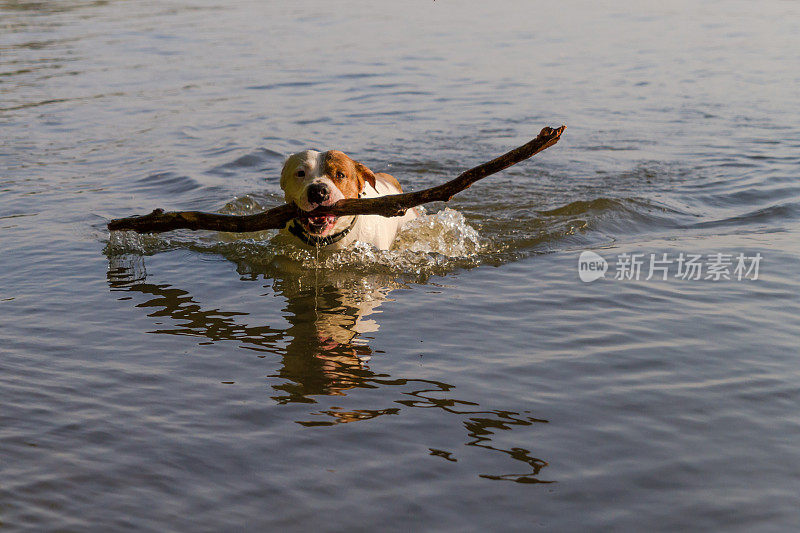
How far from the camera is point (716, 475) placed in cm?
388

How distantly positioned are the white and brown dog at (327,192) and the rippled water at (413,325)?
27cm

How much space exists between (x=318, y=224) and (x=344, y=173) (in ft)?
1.51

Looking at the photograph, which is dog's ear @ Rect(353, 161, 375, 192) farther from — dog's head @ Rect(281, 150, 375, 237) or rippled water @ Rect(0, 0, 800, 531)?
rippled water @ Rect(0, 0, 800, 531)

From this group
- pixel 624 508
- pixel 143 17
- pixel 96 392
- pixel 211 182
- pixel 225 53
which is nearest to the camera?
pixel 624 508

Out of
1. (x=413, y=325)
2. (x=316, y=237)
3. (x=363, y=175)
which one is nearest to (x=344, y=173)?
(x=363, y=175)

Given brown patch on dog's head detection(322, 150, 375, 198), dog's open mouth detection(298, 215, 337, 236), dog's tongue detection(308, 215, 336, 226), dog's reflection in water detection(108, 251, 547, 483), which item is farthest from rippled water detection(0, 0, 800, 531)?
brown patch on dog's head detection(322, 150, 375, 198)

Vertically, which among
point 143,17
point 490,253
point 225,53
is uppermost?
point 143,17

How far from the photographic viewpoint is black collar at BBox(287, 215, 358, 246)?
23.0ft

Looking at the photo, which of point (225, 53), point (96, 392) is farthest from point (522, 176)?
point (225, 53)

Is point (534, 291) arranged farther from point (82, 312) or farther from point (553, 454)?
point (82, 312)

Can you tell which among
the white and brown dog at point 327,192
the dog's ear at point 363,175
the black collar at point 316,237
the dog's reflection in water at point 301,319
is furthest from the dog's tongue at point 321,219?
the dog's reflection in water at point 301,319

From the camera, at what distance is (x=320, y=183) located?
6.39m

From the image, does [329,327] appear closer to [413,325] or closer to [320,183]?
[413,325]

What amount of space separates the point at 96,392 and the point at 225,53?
1622 centimetres
